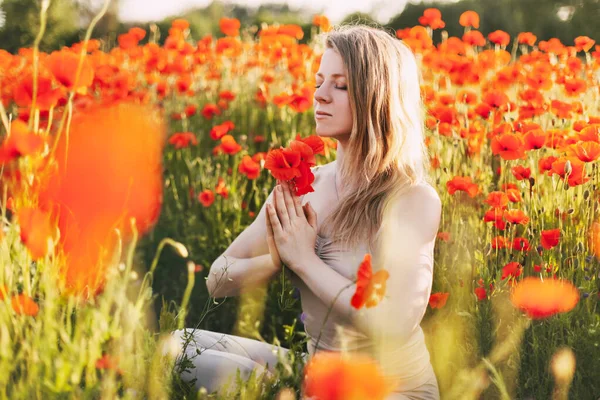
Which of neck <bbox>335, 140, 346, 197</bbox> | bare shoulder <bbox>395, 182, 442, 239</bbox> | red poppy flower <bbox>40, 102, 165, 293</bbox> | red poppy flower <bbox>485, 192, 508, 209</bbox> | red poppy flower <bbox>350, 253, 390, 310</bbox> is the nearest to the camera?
red poppy flower <bbox>350, 253, 390, 310</bbox>

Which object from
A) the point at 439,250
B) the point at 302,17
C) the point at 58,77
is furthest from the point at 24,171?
the point at 302,17

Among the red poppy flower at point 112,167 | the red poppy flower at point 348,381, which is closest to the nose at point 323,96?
the red poppy flower at point 348,381

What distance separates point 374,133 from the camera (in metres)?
2.17

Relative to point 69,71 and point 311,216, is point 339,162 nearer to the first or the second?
point 311,216

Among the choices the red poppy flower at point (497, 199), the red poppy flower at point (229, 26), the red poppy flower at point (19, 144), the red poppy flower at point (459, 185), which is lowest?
the red poppy flower at point (497, 199)

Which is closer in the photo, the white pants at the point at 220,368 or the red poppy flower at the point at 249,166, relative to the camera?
the white pants at the point at 220,368

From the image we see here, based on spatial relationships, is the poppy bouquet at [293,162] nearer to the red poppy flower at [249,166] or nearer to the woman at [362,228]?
the woman at [362,228]

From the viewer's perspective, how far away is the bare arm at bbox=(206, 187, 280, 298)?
86.4 inches

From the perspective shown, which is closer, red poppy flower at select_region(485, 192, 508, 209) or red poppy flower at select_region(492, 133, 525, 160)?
red poppy flower at select_region(485, 192, 508, 209)

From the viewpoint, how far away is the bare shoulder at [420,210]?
205cm

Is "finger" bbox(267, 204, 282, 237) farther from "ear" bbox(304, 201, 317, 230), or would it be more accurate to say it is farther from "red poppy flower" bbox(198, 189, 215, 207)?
"red poppy flower" bbox(198, 189, 215, 207)

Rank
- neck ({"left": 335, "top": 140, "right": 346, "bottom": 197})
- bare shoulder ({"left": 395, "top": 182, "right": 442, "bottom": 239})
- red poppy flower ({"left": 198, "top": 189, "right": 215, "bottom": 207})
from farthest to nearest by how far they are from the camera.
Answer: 1. red poppy flower ({"left": 198, "top": 189, "right": 215, "bottom": 207})
2. neck ({"left": 335, "top": 140, "right": 346, "bottom": 197})
3. bare shoulder ({"left": 395, "top": 182, "right": 442, "bottom": 239})

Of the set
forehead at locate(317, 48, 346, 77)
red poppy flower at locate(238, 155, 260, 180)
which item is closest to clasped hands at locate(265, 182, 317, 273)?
forehead at locate(317, 48, 346, 77)

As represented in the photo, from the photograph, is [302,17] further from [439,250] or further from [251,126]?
[439,250]
